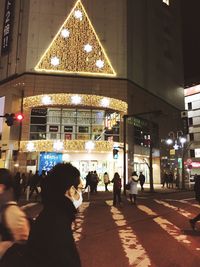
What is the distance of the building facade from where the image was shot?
31125mm

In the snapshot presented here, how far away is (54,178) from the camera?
2.40 meters

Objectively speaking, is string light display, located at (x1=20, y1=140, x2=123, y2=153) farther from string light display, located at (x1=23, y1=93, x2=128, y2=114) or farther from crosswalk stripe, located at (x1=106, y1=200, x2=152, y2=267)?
crosswalk stripe, located at (x1=106, y1=200, x2=152, y2=267)

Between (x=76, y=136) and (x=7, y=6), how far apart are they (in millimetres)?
18819

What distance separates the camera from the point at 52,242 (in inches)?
80.3

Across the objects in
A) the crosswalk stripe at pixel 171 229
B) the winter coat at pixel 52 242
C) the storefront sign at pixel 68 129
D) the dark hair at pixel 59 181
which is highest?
the storefront sign at pixel 68 129

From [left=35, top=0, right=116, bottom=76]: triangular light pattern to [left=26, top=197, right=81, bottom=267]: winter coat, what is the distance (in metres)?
32.1

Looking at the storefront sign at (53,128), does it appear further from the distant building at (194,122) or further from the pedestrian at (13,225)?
the distant building at (194,122)

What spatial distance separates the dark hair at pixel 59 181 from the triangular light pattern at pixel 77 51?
31.7 meters

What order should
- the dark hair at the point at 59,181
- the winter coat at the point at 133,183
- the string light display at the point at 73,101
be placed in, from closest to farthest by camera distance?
the dark hair at the point at 59,181 → the winter coat at the point at 133,183 → the string light display at the point at 73,101

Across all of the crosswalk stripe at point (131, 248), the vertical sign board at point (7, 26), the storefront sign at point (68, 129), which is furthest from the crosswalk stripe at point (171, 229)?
the vertical sign board at point (7, 26)

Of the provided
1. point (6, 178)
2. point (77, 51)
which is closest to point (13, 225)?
→ point (6, 178)

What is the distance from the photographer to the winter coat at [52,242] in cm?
200

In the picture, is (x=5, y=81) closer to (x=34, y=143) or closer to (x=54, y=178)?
(x=34, y=143)

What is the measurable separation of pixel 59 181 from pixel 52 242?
1.63 feet
